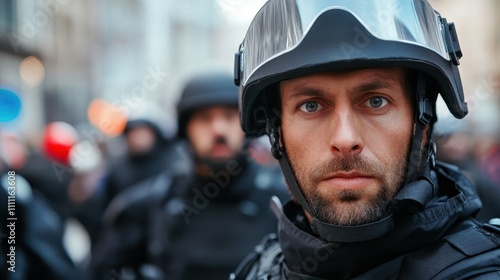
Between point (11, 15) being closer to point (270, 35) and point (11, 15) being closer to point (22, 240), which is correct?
point (22, 240)

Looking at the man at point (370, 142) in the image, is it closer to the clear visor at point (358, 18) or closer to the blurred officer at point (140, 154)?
the clear visor at point (358, 18)

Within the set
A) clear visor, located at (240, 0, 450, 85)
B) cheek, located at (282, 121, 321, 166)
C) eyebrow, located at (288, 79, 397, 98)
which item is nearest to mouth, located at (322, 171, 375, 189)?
cheek, located at (282, 121, 321, 166)

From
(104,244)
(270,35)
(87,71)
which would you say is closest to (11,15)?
(87,71)

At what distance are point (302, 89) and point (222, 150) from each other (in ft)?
7.07

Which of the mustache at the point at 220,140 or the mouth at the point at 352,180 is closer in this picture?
the mouth at the point at 352,180

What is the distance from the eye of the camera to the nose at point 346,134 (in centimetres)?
150

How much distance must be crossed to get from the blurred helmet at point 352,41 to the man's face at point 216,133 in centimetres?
194

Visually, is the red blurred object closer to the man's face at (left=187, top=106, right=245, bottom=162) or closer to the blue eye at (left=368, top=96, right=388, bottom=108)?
the man's face at (left=187, top=106, right=245, bottom=162)

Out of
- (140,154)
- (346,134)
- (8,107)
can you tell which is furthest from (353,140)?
(140,154)

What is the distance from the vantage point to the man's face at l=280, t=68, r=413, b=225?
1521mm

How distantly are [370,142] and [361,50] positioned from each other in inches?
9.3

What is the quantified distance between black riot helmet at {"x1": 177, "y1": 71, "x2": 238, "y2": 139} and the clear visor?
2082 mm

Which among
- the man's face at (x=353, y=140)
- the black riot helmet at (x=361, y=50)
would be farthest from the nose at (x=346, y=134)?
the black riot helmet at (x=361, y=50)

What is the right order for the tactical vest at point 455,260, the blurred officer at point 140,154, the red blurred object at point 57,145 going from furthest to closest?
the red blurred object at point 57,145
the blurred officer at point 140,154
the tactical vest at point 455,260
